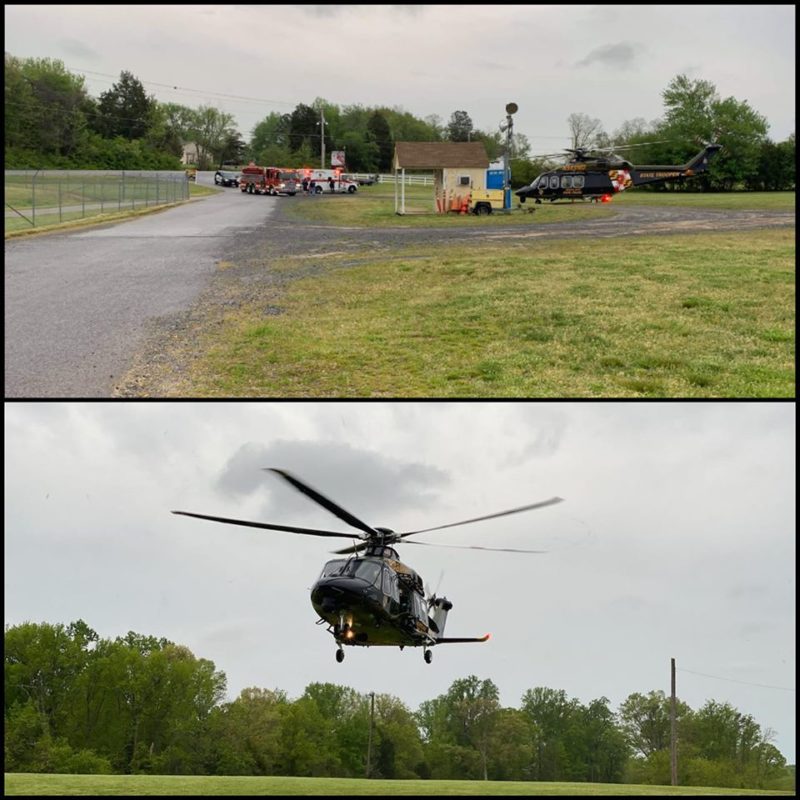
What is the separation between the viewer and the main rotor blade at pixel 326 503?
8766 millimetres

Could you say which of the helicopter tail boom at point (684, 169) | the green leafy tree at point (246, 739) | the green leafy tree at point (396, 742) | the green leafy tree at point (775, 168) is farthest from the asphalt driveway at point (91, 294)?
the green leafy tree at point (775, 168)

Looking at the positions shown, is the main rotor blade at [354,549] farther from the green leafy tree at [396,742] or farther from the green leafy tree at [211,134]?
the green leafy tree at [211,134]

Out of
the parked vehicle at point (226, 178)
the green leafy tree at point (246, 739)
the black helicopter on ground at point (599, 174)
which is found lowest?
the green leafy tree at point (246, 739)

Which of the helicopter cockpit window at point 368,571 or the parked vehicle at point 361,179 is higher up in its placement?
the parked vehicle at point 361,179

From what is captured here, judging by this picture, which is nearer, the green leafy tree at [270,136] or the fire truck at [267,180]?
the green leafy tree at [270,136]

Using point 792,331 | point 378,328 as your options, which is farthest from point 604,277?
point 378,328

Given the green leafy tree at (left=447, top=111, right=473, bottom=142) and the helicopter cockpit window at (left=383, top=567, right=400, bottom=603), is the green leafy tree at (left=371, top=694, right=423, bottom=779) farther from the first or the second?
the helicopter cockpit window at (left=383, top=567, right=400, bottom=603)

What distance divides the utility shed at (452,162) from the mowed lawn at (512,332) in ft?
58.1

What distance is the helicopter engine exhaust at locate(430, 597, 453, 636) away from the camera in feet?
40.3

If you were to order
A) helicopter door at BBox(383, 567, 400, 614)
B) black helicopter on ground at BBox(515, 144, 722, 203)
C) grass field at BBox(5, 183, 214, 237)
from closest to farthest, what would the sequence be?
helicopter door at BBox(383, 567, 400, 614), black helicopter on ground at BBox(515, 144, 722, 203), grass field at BBox(5, 183, 214, 237)

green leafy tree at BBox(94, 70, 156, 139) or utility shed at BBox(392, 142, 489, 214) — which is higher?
green leafy tree at BBox(94, 70, 156, 139)

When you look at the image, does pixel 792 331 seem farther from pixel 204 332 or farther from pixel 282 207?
pixel 282 207

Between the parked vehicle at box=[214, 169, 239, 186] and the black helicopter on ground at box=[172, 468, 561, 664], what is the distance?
62.5 metres

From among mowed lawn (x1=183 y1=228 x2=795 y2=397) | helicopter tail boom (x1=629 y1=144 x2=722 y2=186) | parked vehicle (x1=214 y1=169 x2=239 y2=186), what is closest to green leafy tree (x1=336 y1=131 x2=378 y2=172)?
helicopter tail boom (x1=629 y1=144 x2=722 y2=186)
